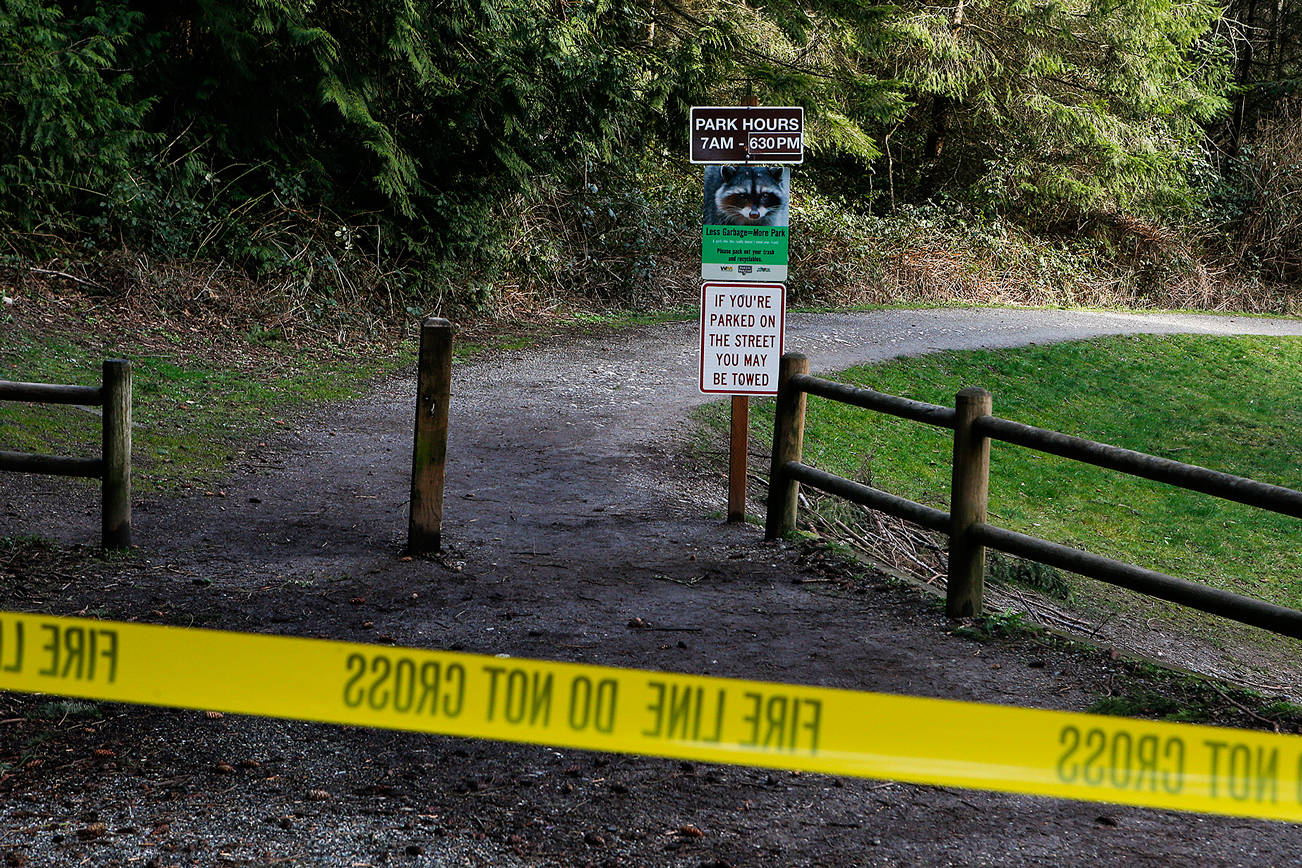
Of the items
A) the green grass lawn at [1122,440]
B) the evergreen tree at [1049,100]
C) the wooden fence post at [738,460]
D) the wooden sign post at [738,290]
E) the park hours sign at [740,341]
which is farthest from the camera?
the evergreen tree at [1049,100]

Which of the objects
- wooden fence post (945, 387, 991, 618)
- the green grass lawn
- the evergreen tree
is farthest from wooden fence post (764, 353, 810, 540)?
the evergreen tree

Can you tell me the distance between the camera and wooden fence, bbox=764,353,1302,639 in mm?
4598

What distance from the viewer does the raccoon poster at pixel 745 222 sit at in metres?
7.27

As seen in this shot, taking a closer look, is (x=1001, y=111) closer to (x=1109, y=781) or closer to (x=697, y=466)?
(x=697, y=466)

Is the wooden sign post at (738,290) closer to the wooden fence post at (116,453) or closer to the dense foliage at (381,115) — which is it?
the wooden fence post at (116,453)

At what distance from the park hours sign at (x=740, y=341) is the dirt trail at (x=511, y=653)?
972 millimetres

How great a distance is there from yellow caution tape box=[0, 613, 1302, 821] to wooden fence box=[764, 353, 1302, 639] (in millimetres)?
930

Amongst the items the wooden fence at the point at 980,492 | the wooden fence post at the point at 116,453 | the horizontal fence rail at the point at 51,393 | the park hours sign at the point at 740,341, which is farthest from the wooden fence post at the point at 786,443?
the horizontal fence rail at the point at 51,393

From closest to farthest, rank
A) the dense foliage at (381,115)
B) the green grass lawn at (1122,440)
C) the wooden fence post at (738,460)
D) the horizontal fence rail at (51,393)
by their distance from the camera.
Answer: the horizontal fence rail at (51,393) < the wooden fence post at (738,460) < the green grass lawn at (1122,440) < the dense foliage at (381,115)

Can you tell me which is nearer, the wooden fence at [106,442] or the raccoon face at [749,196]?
the wooden fence at [106,442]

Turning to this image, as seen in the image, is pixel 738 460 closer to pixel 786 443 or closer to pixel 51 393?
pixel 786 443

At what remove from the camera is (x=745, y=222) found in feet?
24.0

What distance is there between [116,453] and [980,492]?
4408 mm

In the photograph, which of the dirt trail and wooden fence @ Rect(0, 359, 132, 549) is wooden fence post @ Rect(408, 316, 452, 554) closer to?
the dirt trail
